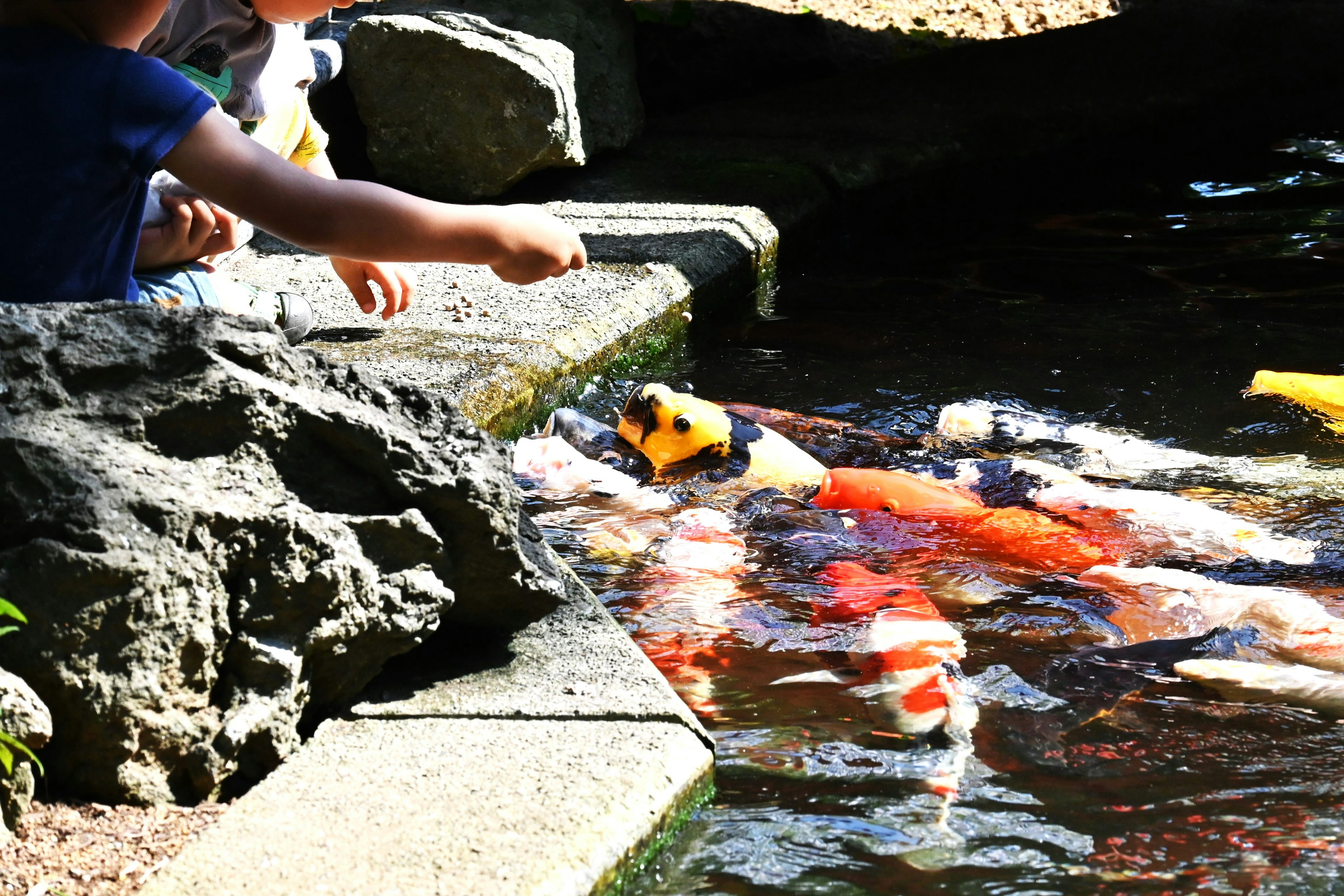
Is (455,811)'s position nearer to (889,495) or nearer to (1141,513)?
(889,495)

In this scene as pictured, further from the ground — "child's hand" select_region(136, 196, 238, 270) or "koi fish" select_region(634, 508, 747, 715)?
"child's hand" select_region(136, 196, 238, 270)

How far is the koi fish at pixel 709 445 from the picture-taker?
11.7ft

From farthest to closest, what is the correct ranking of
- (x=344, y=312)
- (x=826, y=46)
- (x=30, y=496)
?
(x=826, y=46) < (x=344, y=312) < (x=30, y=496)

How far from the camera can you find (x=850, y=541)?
10.6 feet

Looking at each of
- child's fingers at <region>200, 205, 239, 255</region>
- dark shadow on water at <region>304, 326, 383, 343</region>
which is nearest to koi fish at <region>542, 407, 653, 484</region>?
dark shadow on water at <region>304, 326, 383, 343</region>

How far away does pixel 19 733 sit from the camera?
65.6 inches

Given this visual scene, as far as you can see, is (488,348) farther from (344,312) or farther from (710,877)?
(710,877)

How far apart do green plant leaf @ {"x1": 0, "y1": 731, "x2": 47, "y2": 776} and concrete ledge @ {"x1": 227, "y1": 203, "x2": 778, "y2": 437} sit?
1930 mm

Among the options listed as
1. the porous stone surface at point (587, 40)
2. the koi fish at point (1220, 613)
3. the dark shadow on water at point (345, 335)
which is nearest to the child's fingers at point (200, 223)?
the dark shadow on water at point (345, 335)

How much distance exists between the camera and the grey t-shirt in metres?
2.71

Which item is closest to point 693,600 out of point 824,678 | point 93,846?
point 824,678

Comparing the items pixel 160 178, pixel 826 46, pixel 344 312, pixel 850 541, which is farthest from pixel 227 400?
pixel 826 46

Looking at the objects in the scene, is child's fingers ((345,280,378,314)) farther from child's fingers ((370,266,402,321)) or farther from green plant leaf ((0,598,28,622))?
green plant leaf ((0,598,28,622))

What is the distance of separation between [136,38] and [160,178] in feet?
3.32
